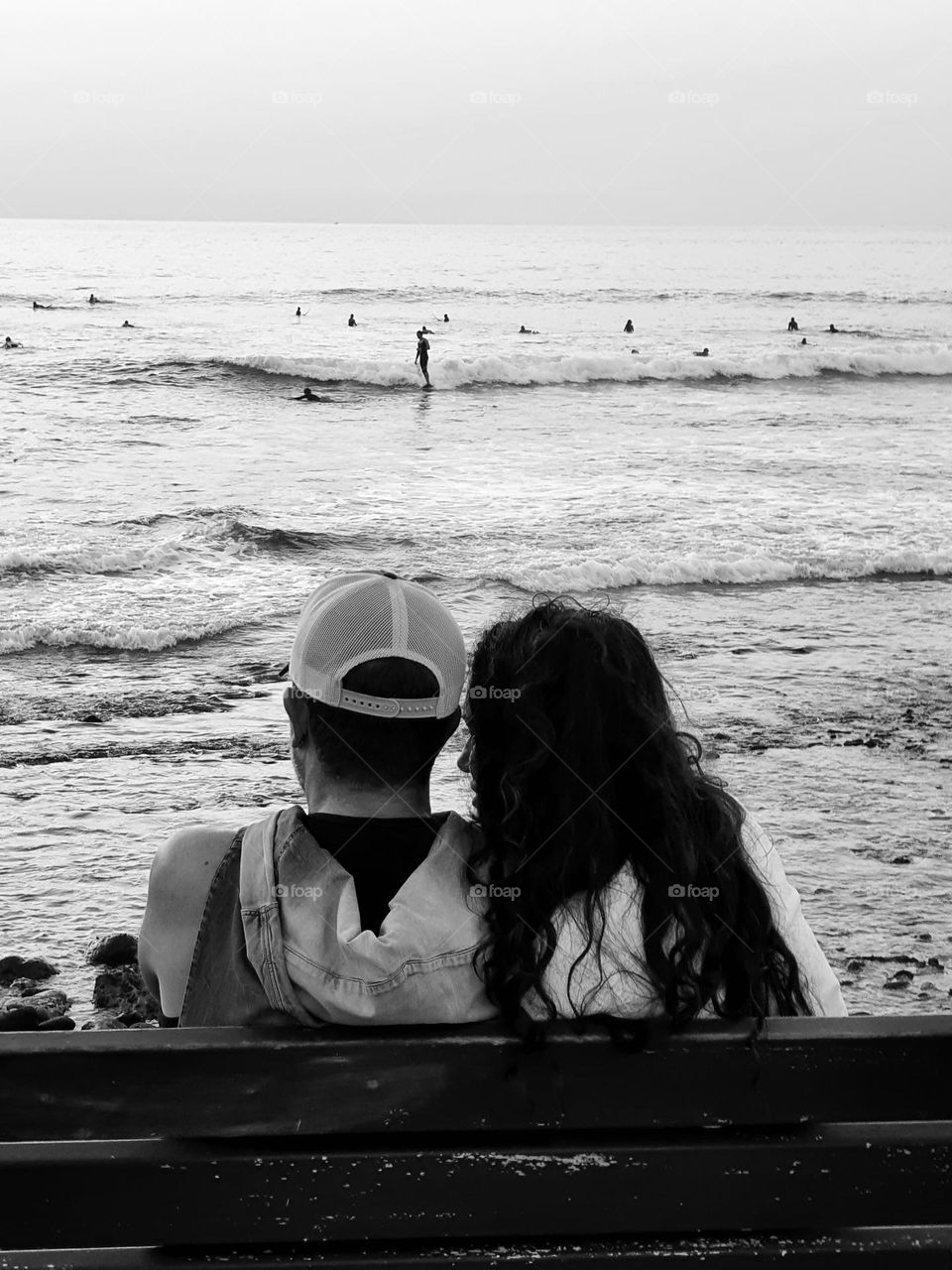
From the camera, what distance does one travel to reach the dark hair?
64.0 inches

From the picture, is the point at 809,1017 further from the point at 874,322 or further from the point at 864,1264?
the point at 874,322

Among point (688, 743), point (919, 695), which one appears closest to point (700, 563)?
point (919, 695)

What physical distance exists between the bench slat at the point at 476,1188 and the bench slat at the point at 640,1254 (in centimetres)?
2

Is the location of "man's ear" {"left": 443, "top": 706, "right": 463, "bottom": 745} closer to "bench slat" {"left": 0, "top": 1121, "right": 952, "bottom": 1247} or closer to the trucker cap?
the trucker cap

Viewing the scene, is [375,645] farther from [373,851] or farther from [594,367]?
[594,367]

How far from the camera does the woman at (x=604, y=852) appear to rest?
152cm

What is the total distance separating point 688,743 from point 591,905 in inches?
13.3

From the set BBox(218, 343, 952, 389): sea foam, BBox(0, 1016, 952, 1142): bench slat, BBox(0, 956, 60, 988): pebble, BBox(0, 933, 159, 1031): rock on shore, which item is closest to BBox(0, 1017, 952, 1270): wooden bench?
BBox(0, 1016, 952, 1142): bench slat

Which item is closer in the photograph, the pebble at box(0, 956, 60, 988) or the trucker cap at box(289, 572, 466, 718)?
the trucker cap at box(289, 572, 466, 718)

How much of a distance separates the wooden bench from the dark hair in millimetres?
319

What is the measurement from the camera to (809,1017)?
5.03 feet

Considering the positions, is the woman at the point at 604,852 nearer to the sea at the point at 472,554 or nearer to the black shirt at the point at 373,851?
the black shirt at the point at 373,851

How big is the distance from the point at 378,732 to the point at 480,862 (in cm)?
21

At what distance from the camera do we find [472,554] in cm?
1312
